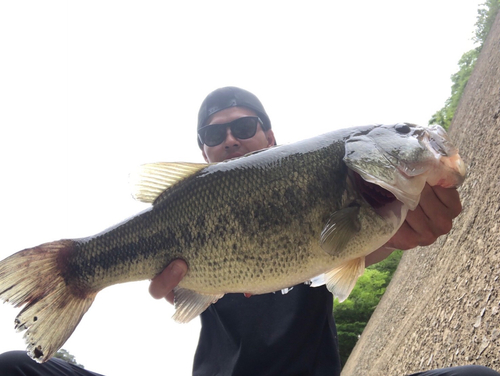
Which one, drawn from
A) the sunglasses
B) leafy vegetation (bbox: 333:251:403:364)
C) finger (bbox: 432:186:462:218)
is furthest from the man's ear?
leafy vegetation (bbox: 333:251:403:364)

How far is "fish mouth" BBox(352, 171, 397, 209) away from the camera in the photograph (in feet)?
7.37

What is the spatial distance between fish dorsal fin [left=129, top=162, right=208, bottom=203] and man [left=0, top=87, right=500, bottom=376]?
1.92 ft

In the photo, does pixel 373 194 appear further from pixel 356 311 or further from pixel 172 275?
pixel 356 311

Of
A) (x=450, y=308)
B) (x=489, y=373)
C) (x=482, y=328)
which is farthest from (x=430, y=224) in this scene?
(x=450, y=308)

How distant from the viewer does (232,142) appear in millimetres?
4363

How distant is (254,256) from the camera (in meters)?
2.18

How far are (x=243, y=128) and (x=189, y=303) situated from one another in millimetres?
2483

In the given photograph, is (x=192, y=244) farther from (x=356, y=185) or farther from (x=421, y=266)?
(x=421, y=266)

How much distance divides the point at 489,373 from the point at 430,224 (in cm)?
98

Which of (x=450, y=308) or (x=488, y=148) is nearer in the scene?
(x=450, y=308)

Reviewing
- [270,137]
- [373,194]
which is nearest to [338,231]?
[373,194]

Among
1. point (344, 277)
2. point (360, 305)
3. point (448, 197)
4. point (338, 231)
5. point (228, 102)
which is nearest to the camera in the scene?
point (338, 231)

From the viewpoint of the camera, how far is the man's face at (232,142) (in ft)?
14.4

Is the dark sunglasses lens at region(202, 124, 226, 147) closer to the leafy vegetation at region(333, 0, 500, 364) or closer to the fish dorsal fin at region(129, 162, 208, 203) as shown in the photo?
the fish dorsal fin at region(129, 162, 208, 203)
